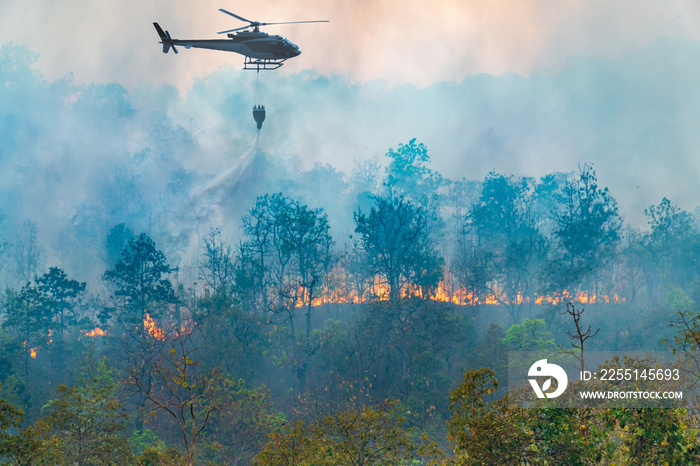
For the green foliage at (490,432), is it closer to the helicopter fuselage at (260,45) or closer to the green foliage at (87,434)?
the green foliage at (87,434)

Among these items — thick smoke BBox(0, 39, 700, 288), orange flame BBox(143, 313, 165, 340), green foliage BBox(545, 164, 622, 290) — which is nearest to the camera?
orange flame BBox(143, 313, 165, 340)

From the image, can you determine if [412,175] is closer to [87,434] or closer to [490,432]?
[87,434]

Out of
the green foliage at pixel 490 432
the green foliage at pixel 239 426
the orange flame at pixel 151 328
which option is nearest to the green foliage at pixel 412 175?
the orange flame at pixel 151 328

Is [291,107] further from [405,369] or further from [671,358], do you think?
[671,358]

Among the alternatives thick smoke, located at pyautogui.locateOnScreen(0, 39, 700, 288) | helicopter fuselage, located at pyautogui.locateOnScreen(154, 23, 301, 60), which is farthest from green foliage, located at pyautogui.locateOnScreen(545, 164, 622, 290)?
helicopter fuselage, located at pyautogui.locateOnScreen(154, 23, 301, 60)

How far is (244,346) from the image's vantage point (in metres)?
50.7

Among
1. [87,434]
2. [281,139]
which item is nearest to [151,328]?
[87,434]

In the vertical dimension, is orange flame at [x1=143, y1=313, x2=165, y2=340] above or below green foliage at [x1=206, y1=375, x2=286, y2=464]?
above

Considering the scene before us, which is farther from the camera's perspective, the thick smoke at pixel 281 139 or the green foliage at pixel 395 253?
the thick smoke at pixel 281 139

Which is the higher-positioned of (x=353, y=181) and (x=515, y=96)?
(x=515, y=96)

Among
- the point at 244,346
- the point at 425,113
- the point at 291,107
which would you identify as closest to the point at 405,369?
the point at 244,346

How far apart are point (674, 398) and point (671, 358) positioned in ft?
113

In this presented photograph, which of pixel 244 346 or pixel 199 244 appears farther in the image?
pixel 199 244

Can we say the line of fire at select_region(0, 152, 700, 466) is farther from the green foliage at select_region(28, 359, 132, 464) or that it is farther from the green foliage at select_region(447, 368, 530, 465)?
the green foliage at select_region(447, 368, 530, 465)
